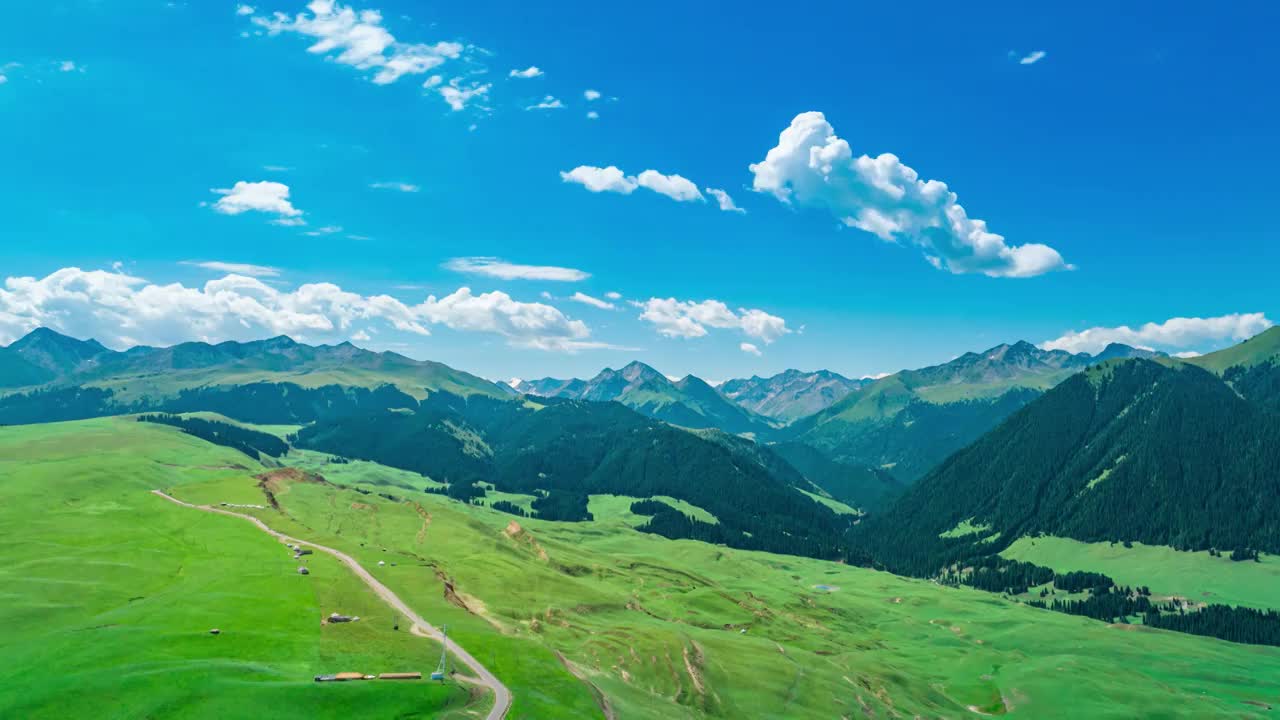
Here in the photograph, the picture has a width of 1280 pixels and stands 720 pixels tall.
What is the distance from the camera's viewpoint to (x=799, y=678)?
13238cm

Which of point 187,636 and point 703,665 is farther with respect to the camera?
point 703,665

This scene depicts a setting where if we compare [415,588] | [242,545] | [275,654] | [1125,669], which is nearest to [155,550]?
[242,545]

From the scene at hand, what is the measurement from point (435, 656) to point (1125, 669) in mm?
201731

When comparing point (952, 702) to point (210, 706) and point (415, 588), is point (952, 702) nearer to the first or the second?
point (415, 588)

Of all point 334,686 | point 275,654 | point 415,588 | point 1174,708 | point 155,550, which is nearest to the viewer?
point 334,686

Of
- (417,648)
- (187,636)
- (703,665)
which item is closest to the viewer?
(187,636)

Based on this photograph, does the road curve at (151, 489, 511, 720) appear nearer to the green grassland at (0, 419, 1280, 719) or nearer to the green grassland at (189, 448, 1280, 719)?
the green grassland at (0, 419, 1280, 719)

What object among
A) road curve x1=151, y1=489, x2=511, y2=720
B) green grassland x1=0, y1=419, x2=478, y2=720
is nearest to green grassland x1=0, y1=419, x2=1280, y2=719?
green grassland x1=0, y1=419, x2=478, y2=720

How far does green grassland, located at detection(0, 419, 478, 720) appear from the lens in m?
66.0

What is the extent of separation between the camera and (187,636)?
278 ft

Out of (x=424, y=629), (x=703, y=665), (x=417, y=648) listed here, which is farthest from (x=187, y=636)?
(x=703, y=665)

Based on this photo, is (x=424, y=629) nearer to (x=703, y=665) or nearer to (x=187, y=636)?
(x=187, y=636)

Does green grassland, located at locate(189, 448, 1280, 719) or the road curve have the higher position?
the road curve

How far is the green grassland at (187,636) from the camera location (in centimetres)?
6600
